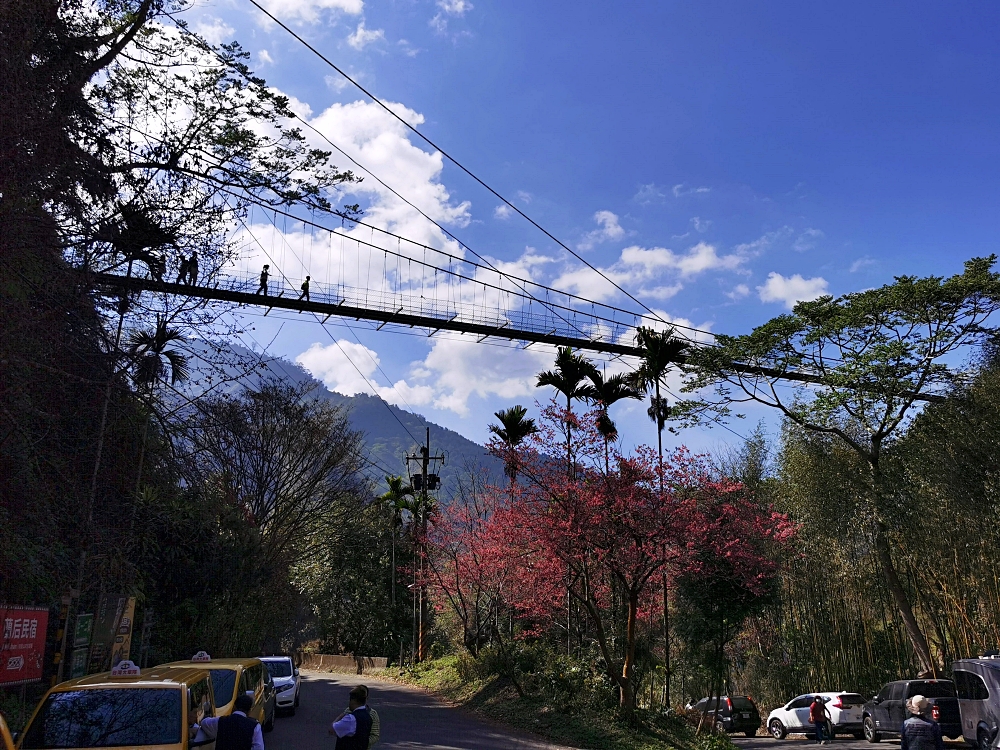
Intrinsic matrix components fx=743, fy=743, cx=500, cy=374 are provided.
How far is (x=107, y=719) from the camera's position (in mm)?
6641

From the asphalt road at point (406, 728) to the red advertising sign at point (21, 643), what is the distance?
491 cm

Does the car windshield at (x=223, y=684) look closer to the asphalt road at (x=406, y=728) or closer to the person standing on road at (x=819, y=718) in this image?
the asphalt road at (x=406, y=728)

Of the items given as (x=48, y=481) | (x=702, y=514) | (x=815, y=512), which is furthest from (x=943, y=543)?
(x=48, y=481)

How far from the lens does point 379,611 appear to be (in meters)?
37.1

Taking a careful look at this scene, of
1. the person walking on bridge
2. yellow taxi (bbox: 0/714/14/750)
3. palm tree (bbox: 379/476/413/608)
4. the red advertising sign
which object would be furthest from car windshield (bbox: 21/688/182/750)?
palm tree (bbox: 379/476/413/608)

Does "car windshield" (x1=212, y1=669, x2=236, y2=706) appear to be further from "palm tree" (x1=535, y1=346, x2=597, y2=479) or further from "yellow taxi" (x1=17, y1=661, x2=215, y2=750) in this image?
"palm tree" (x1=535, y1=346, x2=597, y2=479)

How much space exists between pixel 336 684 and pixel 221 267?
21.4 metres

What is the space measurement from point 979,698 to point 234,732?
13853mm

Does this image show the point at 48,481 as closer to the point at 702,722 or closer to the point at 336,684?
the point at 702,722

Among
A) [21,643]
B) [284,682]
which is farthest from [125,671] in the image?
[284,682]

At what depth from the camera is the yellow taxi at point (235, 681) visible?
33.8ft

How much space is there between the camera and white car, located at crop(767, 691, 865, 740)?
68.7 feet

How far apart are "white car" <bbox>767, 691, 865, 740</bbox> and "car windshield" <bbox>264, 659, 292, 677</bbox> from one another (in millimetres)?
14977

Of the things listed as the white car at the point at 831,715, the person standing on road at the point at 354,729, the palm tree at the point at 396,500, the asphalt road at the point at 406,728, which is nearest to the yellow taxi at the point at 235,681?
the asphalt road at the point at 406,728
